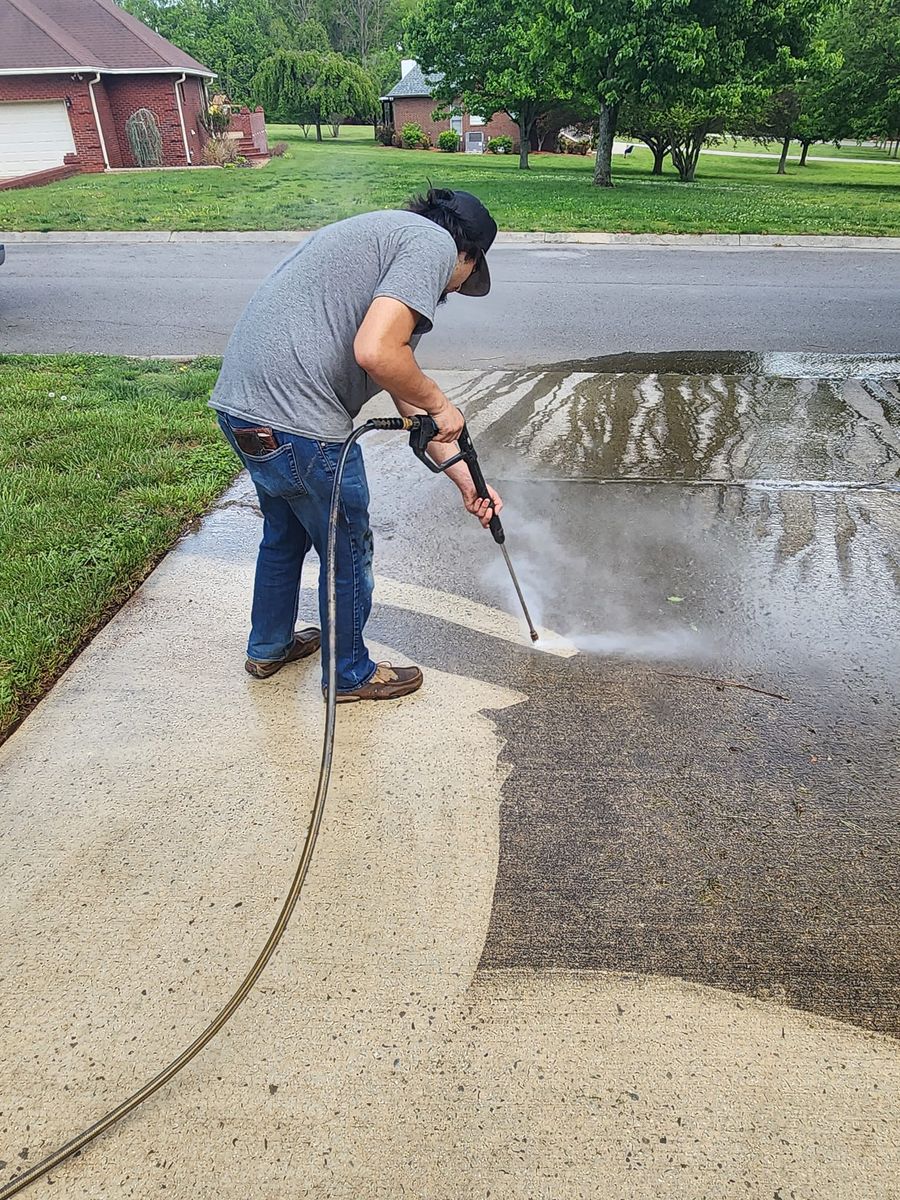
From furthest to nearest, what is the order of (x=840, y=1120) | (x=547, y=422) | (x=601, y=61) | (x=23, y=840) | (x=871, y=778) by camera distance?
(x=601, y=61) < (x=547, y=422) < (x=871, y=778) < (x=23, y=840) < (x=840, y=1120)

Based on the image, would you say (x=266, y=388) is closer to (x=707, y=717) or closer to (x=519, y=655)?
(x=519, y=655)

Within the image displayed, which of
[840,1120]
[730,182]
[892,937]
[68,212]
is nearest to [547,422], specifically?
[892,937]

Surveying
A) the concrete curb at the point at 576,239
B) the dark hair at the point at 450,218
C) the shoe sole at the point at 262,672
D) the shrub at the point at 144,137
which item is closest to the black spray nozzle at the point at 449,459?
the dark hair at the point at 450,218

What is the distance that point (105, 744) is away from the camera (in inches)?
105

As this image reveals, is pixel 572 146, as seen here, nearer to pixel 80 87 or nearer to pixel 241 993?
pixel 80 87

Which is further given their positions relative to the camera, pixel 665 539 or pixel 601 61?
pixel 601 61

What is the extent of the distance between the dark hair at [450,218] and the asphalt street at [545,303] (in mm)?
4338

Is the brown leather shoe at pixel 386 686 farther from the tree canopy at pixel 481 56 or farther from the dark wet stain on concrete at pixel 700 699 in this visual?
the tree canopy at pixel 481 56

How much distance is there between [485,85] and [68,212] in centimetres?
1445

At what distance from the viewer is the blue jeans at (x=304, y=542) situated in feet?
7.93

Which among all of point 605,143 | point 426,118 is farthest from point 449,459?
point 426,118

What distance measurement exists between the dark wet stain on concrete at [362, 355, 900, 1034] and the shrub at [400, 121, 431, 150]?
35.2 meters

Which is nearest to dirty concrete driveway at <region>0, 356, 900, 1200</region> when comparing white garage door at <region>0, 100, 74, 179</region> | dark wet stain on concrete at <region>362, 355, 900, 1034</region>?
dark wet stain on concrete at <region>362, 355, 900, 1034</region>

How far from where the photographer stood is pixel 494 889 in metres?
2.17
